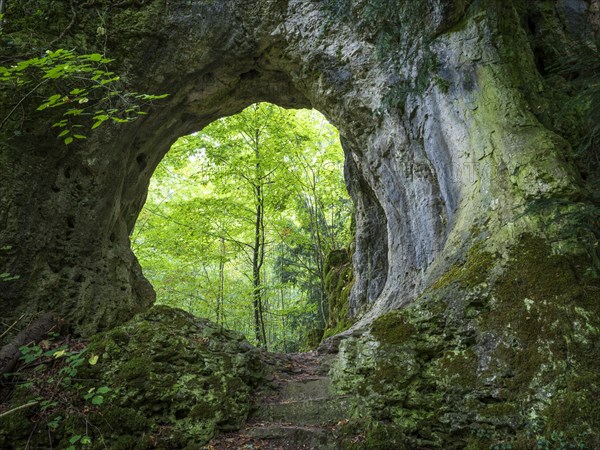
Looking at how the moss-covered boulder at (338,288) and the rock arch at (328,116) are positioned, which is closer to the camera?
the rock arch at (328,116)

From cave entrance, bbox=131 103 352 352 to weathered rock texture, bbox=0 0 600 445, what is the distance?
3.69m

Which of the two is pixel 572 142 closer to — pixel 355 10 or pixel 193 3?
pixel 355 10

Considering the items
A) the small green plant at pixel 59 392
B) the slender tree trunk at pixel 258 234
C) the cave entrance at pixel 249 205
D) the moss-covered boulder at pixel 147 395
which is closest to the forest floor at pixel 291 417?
the moss-covered boulder at pixel 147 395

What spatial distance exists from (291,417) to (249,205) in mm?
10090

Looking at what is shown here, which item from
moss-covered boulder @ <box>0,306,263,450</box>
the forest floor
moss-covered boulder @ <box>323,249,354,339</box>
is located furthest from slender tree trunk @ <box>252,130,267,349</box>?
moss-covered boulder @ <box>0,306,263,450</box>

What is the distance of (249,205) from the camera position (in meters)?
14.2

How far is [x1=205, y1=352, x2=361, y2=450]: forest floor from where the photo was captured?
3.97 m

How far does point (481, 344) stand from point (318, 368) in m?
3.32

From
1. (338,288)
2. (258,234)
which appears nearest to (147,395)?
(338,288)

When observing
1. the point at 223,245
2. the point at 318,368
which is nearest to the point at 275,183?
the point at 223,245

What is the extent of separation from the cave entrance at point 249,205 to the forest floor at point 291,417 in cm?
673

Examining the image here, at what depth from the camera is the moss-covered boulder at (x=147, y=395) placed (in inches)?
148

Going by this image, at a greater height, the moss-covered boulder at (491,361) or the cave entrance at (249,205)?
the cave entrance at (249,205)

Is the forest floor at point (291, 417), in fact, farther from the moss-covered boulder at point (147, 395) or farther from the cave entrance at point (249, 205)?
the cave entrance at point (249, 205)
